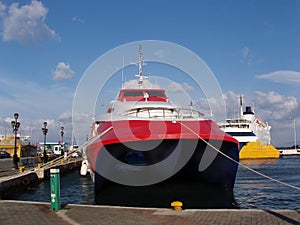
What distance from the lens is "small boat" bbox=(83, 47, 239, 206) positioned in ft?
48.0

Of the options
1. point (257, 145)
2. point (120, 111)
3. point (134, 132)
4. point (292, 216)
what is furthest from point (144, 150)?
point (257, 145)

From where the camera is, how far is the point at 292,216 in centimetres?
879

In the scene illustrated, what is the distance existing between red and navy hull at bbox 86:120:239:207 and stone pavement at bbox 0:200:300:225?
461 centimetres

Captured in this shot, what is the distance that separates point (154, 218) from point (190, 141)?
5.93 m

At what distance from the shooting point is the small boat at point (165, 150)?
14.6 m

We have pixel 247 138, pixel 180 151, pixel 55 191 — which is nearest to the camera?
pixel 55 191

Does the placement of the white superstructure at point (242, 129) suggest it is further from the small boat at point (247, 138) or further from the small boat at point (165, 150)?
the small boat at point (165, 150)

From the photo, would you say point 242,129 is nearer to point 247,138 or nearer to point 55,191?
point 247,138

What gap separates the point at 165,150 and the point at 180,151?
668mm

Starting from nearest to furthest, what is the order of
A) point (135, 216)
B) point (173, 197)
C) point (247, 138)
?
point (135, 216) < point (173, 197) < point (247, 138)

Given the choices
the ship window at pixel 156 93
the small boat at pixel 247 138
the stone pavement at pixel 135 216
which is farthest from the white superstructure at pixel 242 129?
the stone pavement at pixel 135 216

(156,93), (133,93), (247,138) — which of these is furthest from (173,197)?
(247,138)

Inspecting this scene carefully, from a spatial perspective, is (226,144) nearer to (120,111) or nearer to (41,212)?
(120,111)

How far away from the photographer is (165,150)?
1496cm
